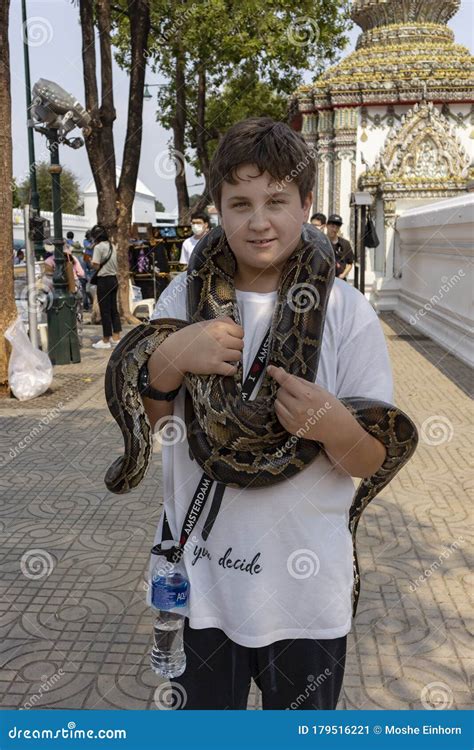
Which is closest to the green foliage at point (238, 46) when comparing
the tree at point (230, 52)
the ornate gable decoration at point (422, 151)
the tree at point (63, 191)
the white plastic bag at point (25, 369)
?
the tree at point (230, 52)

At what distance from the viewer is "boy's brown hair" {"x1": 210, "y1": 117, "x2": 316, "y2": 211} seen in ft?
6.40

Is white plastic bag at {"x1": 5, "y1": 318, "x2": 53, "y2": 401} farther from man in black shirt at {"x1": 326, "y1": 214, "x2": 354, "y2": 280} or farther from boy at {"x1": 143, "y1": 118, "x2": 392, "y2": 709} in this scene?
boy at {"x1": 143, "y1": 118, "x2": 392, "y2": 709}

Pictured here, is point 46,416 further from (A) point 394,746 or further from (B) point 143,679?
(A) point 394,746

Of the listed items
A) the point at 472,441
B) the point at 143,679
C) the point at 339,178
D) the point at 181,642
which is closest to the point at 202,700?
the point at 181,642

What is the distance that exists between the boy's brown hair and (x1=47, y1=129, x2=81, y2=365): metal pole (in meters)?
10.5

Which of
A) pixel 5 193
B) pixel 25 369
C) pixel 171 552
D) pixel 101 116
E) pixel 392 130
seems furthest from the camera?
pixel 392 130

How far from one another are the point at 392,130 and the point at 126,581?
20587mm

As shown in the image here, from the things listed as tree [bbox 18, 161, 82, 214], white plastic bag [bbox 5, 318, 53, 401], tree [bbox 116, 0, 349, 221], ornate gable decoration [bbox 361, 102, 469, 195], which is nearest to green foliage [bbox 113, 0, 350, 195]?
tree [bbox 116, 0, 349, 221]

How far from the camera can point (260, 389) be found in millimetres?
2150

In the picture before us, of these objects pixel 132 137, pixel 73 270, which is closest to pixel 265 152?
pixel 73 270

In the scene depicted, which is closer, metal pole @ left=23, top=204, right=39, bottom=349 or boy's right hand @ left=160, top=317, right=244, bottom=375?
boy's right hand @ left=160, top=317, right=244, bottom=375

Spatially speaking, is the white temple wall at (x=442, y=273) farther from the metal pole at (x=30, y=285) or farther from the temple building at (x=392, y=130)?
the metal pole at (x=30, y=285)

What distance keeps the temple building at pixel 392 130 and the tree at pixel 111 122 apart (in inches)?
263

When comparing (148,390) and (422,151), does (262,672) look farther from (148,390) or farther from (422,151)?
(422,151)
